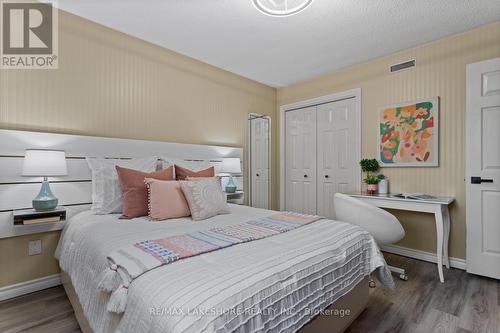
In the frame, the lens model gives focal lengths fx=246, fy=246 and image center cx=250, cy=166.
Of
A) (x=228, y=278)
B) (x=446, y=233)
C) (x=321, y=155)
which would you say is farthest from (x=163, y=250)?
(x=321, y=155)

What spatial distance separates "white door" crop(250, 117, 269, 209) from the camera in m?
4.17

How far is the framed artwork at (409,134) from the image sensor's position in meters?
2.80

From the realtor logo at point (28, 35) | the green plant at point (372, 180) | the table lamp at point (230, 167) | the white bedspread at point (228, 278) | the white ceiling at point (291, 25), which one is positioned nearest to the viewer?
the white bedspread at point (228, 278)

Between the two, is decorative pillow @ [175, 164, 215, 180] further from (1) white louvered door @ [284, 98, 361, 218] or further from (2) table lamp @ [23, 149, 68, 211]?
(1) white louvered door @ [284, 98, 361, 218]

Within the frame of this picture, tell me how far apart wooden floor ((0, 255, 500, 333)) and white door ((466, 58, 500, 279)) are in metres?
0.25

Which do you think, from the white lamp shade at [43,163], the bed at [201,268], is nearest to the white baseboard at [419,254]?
the bed at [201,268]

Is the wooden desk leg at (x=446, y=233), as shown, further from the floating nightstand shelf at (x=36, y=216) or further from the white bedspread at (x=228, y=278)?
the floating nightstand shelf at (x=36, y=216)

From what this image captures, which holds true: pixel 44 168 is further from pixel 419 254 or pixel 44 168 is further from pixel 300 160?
pixel 419 254

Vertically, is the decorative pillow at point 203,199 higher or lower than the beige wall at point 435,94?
lower

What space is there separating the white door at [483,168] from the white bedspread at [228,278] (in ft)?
4.76

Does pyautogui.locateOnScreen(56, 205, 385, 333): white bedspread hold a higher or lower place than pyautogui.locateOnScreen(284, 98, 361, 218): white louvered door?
lower

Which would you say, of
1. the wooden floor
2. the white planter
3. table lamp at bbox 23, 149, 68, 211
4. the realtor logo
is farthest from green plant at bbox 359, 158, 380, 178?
the realtor logo

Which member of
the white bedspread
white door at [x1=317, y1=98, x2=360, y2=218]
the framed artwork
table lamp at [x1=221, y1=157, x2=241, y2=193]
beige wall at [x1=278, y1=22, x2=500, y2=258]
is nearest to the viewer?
the white bedspread

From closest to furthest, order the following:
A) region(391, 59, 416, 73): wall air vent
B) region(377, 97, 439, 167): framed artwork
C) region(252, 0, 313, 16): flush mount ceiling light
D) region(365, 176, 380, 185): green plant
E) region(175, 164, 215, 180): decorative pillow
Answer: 1. region(252, 0, 313, 16): flush mount ceiling light
2. region(175, 164, 215, 180): decorative pillow
3. region(377, 97, 439, 167): framed artwork
4. region(391, 59, 416, 73): wall air vent
5. region(365, 176, 380, 185): green plant
